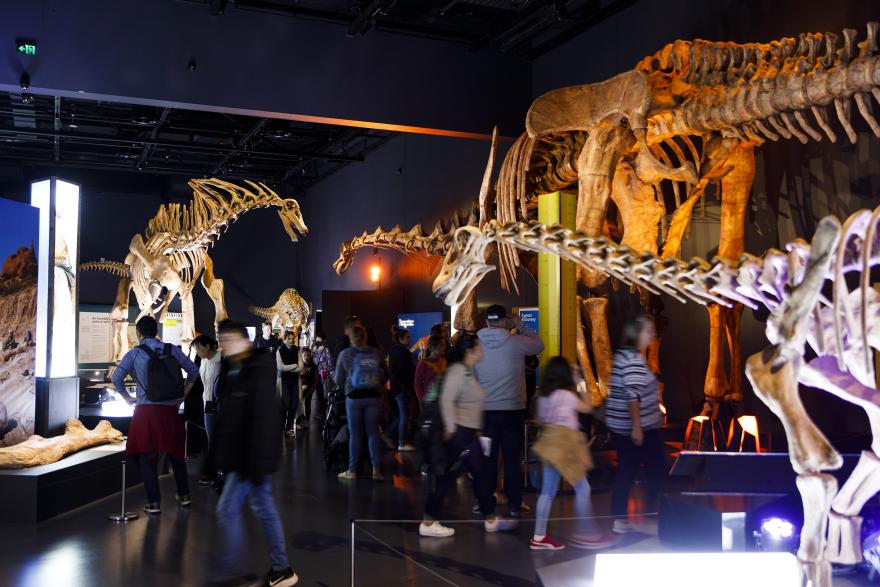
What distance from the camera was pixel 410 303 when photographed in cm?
1501

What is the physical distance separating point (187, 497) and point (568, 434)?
3.48 metres

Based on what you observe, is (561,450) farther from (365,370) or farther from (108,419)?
(108,419)

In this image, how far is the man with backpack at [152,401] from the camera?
611cm

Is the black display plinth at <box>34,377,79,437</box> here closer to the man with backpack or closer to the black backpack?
the man with backpack

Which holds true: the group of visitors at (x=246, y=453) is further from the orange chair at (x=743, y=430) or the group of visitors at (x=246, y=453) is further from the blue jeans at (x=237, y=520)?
the orange chair at (x=743, y=430)

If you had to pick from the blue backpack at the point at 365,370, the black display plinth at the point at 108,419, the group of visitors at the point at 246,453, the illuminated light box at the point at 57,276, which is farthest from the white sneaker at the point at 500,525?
the black display plinth at the point at 108,419

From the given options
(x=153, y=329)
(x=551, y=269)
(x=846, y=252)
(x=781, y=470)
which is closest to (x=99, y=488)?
(x=153, y=329)

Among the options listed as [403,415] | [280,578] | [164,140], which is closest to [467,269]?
[280,578]

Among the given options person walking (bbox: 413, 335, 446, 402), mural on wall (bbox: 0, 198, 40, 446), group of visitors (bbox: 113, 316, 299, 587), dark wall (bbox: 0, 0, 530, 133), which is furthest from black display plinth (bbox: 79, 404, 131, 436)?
group of visitors (bbox: 113, 316, 299, 587)

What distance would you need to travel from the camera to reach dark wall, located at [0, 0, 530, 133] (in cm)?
842

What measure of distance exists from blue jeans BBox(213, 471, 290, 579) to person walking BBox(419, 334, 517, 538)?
1.26 metres

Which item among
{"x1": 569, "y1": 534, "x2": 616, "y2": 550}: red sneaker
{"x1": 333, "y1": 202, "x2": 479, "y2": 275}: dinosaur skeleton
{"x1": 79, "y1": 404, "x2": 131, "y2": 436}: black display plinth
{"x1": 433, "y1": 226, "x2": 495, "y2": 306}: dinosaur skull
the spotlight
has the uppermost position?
{"x1": 333, "y1": 202, "x2": 479, "y2": 275}: dinosaur skeleton

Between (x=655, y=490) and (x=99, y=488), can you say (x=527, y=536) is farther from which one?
(x=99, y=488)

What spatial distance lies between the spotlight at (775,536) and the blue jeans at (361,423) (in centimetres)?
394
